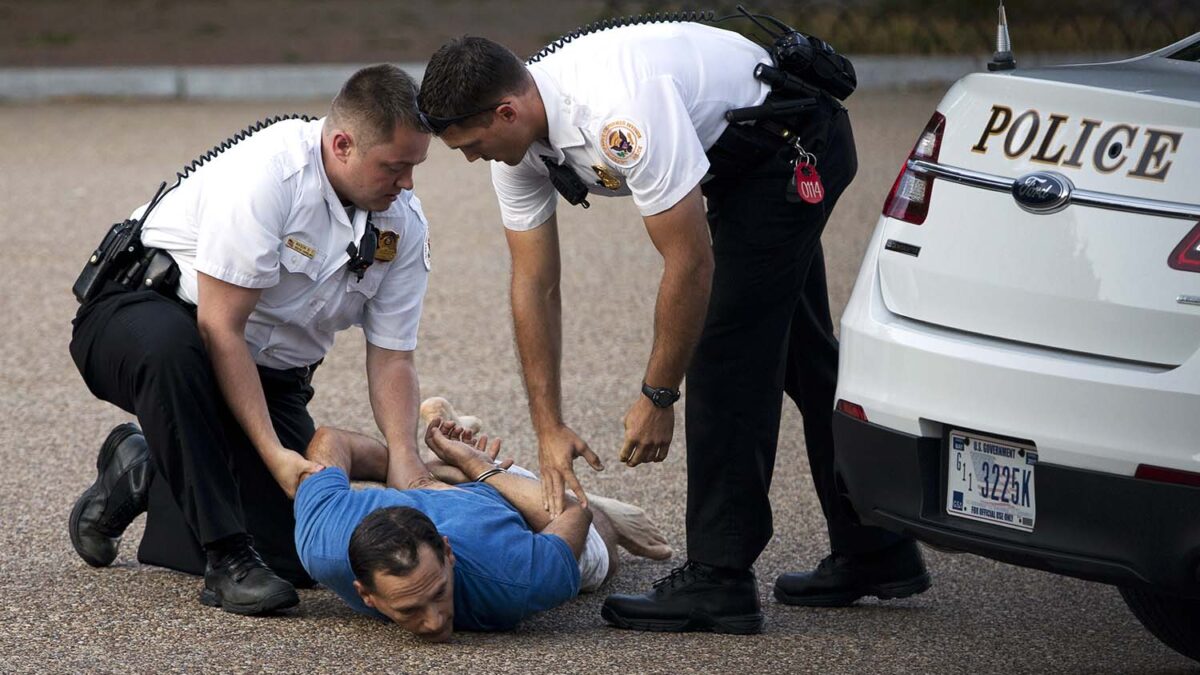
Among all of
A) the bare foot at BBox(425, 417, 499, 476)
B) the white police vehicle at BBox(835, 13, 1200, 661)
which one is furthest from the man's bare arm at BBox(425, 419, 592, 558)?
the white police vehicle at BBox(835, 13, 1200, 661)

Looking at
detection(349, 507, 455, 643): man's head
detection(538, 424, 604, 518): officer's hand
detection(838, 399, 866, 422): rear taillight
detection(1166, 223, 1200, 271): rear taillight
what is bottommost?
detection(349, 507, 455, 643): man's head

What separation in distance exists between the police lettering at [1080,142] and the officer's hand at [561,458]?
1106 millimetres

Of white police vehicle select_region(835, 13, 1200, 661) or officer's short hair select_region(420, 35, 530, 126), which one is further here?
officer's short hair select_region(420, 35, 530, 126)

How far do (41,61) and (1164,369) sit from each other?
1416 cm

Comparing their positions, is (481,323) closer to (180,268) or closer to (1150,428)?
(180,268)

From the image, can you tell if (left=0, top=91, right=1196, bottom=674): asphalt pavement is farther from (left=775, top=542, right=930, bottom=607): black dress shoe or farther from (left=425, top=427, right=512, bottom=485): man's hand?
(left=425, top=427, right=512, bottom=485): man's hand

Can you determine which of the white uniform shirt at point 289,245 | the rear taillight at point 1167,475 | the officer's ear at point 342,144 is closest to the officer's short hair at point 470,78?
the officer's ear at point 342,144

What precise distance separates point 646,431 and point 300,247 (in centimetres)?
106

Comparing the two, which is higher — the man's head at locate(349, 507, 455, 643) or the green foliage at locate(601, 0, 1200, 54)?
the green foliage at locate(601, 0, 1200, 54)

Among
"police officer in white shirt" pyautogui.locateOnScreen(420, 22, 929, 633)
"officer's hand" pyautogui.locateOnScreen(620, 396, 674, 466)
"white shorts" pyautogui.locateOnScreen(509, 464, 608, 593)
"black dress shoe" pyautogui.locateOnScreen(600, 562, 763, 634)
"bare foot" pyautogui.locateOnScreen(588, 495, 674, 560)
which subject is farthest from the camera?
"bare foot" pyautogui.locateOnScreen(588, 495, 674, 560)

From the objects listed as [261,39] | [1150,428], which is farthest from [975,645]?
[261,39]

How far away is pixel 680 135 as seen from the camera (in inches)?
131

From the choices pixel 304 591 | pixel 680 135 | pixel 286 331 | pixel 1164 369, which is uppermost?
pixel 680 135

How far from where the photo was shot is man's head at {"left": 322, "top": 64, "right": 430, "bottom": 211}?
384cm
